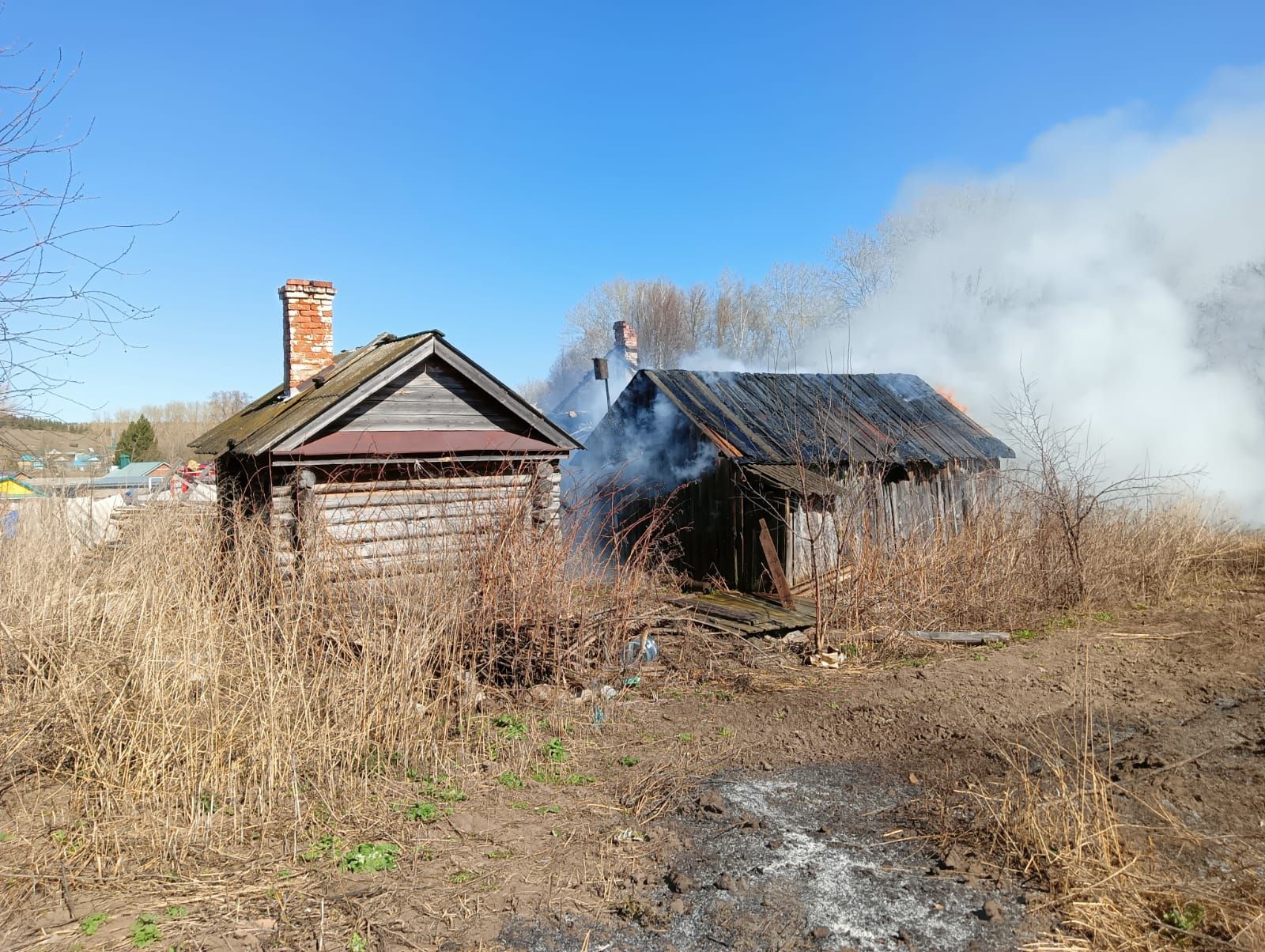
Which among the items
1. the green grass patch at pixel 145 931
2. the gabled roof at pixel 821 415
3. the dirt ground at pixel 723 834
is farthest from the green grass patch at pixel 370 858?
the gabled roof at pixel 821 415

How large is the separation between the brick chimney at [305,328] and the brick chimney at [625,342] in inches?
620

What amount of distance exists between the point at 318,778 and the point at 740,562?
9107 mm

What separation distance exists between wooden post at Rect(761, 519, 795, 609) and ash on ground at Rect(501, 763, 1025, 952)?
6.01 meters

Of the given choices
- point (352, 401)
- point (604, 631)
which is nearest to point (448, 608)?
point (604, 631)

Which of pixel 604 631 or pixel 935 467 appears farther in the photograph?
pixel 935 467

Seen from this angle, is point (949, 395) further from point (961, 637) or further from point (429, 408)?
point (429, 408)

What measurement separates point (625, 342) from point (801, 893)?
81.3 ft

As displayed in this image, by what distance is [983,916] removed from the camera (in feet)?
14.2

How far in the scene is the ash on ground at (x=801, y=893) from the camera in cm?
414

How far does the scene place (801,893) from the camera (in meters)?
4.59

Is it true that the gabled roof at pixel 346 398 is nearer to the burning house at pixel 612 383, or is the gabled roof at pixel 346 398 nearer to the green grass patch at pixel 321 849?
the green grass patch at pixel 321 849

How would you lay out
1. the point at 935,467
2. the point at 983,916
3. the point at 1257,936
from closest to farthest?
1. the point at 1257,936
2. the point at 983,916
3. the point at 935,467

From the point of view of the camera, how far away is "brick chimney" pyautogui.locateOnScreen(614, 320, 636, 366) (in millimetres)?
28141

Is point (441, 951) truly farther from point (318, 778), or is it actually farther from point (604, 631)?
point (604, 631)
